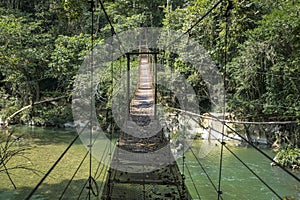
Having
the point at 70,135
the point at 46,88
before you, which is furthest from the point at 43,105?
the point at 70,135

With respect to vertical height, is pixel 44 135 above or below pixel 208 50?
below

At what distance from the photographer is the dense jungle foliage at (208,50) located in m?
4.94

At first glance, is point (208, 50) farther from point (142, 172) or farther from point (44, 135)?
point (142, 172)

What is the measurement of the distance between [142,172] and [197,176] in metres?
2.33

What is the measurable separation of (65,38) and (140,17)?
1973 millimetres

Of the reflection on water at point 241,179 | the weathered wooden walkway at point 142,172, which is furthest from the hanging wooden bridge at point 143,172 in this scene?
the reflection on water at point 241,179

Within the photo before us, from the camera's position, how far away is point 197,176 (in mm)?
4398

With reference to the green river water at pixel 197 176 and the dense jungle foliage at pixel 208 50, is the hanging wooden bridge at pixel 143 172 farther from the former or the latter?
the dense jungle foliage at pixel 208 50

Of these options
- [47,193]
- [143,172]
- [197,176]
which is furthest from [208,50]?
[143,172]

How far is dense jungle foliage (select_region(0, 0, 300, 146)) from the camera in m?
4.94

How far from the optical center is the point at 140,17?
8016mm

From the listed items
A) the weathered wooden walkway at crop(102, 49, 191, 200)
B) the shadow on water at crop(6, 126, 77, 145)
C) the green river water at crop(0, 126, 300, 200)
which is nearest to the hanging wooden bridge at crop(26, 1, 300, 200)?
the weathered wooden walkway at crop(102, 49, 191, 200)

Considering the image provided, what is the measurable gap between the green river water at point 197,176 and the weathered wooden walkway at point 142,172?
57 centimetres

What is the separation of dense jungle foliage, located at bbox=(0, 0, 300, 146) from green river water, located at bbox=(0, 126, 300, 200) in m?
0.81
